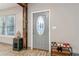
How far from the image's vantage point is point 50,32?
11.4ft

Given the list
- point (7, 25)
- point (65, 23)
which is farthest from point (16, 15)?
point (65, 23)

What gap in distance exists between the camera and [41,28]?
337 cm

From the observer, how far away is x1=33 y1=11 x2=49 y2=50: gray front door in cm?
335

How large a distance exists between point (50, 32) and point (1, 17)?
200 centimetres

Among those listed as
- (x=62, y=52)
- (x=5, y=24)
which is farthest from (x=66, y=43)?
(x=5, y=24)

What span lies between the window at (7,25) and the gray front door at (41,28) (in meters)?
0.85

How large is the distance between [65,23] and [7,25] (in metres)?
2.16

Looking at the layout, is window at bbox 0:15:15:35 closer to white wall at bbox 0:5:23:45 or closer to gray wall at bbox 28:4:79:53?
white wall at bbox 0:5:23:45

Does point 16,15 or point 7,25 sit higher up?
point 16,15

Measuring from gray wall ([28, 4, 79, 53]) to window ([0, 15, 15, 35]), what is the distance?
1.15 meters

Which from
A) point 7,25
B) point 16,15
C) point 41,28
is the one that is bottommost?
point 41,28

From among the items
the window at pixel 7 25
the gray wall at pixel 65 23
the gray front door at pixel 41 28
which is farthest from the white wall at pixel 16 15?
the gray wall at pixel 65 23

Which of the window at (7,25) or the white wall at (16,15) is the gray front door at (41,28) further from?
the window at (7,25)

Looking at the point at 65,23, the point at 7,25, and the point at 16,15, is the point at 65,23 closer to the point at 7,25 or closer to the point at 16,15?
the point at 16,15
